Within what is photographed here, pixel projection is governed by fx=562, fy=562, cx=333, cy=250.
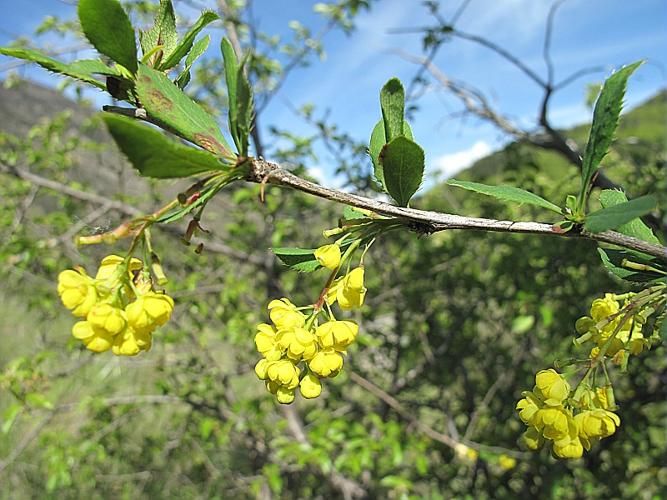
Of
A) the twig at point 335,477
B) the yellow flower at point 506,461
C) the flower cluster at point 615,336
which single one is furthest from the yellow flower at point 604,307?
the twig at point 335,477

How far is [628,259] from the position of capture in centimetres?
71

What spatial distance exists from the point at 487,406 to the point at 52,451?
2062mm

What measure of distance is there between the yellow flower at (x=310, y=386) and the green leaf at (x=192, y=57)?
0.39 m

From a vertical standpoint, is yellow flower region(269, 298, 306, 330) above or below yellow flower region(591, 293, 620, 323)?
below

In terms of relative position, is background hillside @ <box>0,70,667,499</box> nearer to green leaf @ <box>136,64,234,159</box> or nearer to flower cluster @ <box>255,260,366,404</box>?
flower cluster @ <box>255,260,366,404</box>

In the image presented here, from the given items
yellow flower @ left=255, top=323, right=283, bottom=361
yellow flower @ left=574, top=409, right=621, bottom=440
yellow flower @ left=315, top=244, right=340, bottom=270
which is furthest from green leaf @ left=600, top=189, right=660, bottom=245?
yellow flower @ left=255, top=323, right=283, bottom=361

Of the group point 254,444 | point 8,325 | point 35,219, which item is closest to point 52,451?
point 254,444

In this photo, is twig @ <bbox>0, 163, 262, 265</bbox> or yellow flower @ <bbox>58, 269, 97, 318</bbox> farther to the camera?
twig @ <bbox>0, 163, 262, 265</bbox>

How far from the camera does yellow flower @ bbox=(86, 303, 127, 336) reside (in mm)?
611

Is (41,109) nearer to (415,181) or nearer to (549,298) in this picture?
(549,298)

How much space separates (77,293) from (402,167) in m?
0.39

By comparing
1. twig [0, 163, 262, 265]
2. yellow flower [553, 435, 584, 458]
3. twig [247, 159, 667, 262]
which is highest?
twig [0, 163, 262, 265]

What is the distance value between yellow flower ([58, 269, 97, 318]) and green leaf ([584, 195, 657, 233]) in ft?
1.77

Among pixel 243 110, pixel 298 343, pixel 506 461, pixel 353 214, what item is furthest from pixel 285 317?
pixel 506 461
